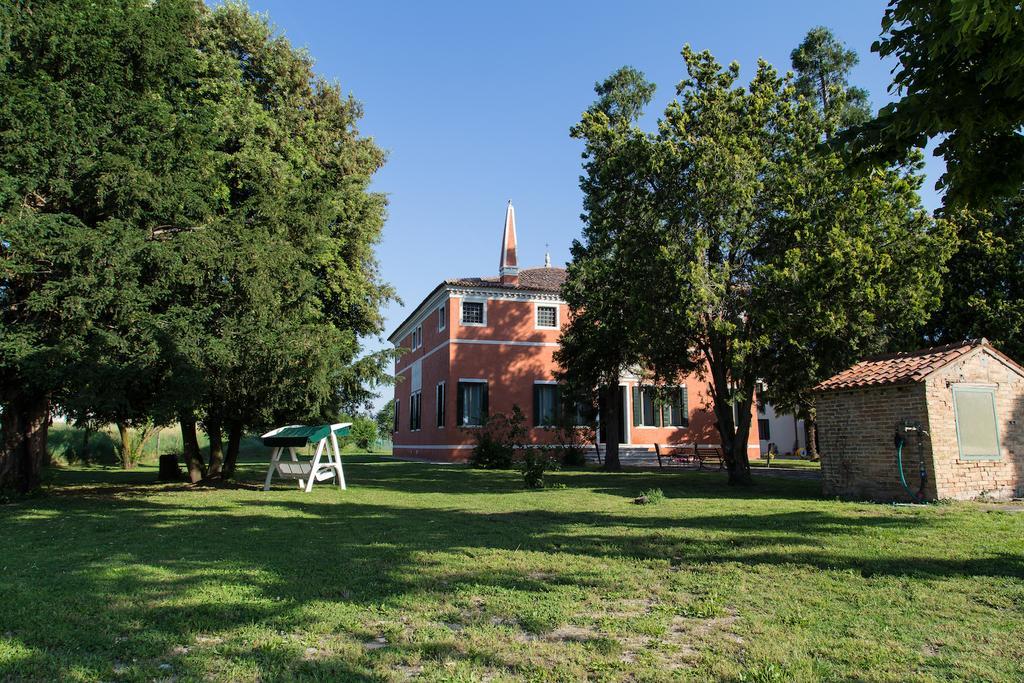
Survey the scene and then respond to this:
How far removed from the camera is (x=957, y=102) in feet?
20.1

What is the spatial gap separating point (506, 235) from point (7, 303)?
77.0 ft

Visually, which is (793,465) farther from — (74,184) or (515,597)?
(74,184)

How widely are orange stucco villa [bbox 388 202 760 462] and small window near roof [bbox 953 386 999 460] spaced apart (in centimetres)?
1806

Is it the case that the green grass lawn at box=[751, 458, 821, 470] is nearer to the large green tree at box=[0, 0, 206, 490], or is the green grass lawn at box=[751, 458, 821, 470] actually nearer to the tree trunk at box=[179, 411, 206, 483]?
the tree trunk at box=[179, 411, 206, 483]

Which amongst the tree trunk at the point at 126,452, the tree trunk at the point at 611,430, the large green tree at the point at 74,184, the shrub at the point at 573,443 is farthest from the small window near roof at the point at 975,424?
the tree trunk at the point at 126,452

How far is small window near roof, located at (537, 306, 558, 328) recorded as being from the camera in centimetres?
3219

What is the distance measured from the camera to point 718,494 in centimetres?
1409

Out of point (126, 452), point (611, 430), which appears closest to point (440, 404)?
point (611, 430)

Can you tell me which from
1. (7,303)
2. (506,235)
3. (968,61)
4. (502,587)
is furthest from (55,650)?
(506,235)

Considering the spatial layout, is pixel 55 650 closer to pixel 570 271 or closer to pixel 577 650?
pixel 577 650

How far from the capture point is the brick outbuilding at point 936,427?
38.9 feet

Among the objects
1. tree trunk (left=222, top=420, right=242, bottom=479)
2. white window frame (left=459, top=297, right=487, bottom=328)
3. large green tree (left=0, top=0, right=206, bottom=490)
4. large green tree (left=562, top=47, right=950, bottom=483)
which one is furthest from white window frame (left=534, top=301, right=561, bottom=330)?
large green tree (left=0, top=0, right=206, bottom=490)

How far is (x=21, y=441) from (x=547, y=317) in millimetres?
22354

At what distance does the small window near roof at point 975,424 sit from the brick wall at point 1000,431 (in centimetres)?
12
